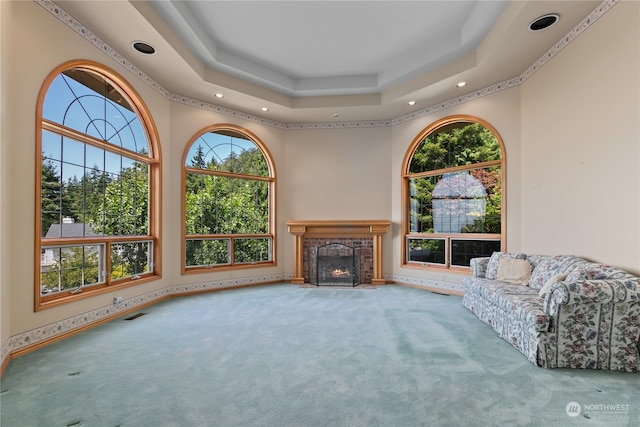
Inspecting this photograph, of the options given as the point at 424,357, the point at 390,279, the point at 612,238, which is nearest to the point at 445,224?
the point at 390,279

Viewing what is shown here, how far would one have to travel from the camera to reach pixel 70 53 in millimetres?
3215

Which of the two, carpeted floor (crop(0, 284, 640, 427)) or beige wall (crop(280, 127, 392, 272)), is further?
beige wall (crop(280, 127, 392, 272))

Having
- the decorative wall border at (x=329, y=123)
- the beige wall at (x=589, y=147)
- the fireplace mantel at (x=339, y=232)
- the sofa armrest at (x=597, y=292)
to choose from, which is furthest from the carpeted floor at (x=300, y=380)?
the decorative wall border at (x=329, y=123)

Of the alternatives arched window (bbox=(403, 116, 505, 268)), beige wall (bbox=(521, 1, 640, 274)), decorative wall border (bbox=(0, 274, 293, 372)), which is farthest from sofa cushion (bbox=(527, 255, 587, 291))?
decorative wall border (bbox=(0, 274, 293, 372))

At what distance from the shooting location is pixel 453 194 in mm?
5371

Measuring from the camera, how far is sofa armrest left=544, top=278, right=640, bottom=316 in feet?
7.84

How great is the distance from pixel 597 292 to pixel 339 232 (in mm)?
4145

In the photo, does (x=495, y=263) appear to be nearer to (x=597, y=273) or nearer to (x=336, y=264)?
(x=597, y=273)

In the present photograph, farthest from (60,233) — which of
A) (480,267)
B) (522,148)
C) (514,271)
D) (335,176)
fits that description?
(522,148)

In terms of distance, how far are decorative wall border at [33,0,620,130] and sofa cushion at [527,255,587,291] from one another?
2.52m

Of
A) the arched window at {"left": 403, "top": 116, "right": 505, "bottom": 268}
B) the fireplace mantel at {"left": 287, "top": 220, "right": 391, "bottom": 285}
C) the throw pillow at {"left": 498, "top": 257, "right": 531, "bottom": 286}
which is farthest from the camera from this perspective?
the fireplace mantel at {"left": 287, "top": 220, "right": 391, "bottom": 285}

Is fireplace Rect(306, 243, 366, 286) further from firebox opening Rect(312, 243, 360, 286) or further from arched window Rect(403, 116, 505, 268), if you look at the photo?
arched window Rect(403, 116, 505, 268)

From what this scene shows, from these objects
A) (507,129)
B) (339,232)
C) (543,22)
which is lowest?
(339,232)

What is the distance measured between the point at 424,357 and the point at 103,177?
424cm
